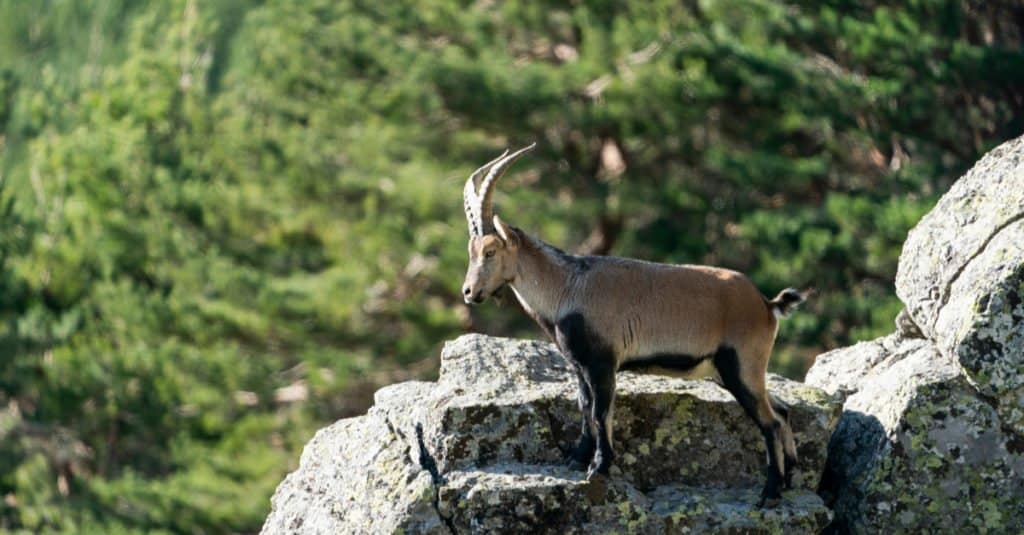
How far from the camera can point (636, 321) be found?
973cm

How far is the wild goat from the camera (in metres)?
9.62

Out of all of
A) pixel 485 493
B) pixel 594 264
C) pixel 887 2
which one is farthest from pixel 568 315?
pixel 887 2

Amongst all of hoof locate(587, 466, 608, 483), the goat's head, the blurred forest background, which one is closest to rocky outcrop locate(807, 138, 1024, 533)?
hoof locate(587, 466, 608, 483)

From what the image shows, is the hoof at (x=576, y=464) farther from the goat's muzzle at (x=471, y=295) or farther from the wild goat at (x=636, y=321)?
the goat's muzzle at (x=471, y=295)

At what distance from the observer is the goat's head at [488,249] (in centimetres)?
980

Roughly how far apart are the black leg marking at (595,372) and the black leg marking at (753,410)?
2.33 feet

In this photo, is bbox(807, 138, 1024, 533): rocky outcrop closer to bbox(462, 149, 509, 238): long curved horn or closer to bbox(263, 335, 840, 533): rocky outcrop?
bbox(263, 335, 840, 533): rocky outcrop

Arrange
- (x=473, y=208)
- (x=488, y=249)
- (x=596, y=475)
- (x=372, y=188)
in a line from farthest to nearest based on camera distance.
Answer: (x=372, y=188) → (x=473, y=208) → (x=488, y=249) → (x=596, y=475)

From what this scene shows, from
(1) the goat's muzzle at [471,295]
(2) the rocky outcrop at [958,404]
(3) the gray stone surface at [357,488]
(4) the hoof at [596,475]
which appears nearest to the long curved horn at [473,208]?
(1) the goat's muzzle at [471,295]

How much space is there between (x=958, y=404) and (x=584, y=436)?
7.79ft

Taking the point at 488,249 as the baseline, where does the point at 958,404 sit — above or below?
below

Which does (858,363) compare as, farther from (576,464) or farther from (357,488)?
(357,488)

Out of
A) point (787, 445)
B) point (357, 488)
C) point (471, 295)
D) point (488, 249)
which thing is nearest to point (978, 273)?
point (787, 445)

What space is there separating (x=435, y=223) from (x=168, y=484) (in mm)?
7283
